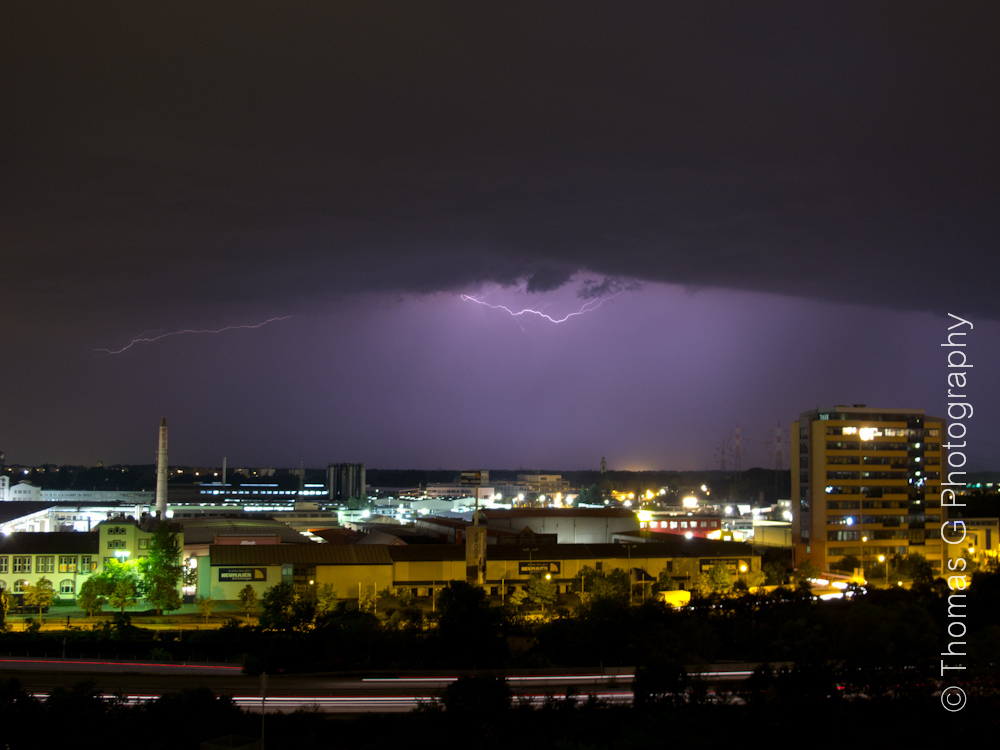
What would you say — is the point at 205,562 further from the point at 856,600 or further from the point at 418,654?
the point at 856,600

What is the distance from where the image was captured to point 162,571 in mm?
20859

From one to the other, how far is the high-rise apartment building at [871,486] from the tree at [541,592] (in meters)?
12.3

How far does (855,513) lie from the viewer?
29.3 m

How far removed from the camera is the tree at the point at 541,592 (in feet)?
68.6

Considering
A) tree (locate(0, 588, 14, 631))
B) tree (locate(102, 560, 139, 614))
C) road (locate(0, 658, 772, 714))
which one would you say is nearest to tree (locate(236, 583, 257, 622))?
tree (locate(102, 560, 139, 614))

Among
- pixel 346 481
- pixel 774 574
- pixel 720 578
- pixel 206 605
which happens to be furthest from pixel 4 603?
pixel 346 481

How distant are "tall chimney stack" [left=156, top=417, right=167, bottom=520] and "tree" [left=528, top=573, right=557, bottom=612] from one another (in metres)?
21.3

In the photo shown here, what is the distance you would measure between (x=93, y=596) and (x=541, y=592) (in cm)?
1028

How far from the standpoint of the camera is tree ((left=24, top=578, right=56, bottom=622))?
789 inches

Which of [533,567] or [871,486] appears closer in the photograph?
[533,567]

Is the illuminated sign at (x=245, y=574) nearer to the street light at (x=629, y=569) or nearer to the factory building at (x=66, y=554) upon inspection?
the factory building at (x=66, y=554)

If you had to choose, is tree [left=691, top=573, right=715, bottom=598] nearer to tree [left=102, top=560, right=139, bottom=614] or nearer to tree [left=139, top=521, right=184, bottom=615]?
tree [left=139, top=521, right=184, bottom=615]

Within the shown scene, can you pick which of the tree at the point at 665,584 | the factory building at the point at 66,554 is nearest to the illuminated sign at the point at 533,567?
the tree at the point at 665,584

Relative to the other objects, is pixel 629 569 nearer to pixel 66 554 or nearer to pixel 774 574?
pixel 774 574
